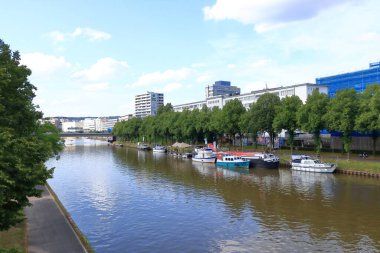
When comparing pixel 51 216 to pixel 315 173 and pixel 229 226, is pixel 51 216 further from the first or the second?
pixel 315 173

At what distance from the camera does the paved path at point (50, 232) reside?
28.2 m

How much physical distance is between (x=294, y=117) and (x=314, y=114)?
30.7 feet

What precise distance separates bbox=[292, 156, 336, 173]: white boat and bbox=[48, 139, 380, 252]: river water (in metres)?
2.84

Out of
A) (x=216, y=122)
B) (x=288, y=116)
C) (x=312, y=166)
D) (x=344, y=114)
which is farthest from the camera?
(x=216, y=122)

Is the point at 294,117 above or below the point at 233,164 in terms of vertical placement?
above

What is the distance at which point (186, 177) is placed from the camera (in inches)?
2931

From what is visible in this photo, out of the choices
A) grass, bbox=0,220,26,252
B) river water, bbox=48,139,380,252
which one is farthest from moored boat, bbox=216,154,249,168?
grass, bbox=0,220,26,252

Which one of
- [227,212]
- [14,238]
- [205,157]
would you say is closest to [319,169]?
[205,157]

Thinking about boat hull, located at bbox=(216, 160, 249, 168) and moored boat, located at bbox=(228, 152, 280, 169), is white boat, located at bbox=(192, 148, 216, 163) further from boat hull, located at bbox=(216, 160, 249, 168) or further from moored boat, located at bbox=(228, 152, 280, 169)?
moored boat, located at bbox=(228, 152, 280, 169)

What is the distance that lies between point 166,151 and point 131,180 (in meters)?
75.8

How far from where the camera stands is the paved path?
92.4ft

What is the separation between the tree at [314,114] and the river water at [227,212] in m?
18.2

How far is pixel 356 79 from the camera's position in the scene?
140 meters

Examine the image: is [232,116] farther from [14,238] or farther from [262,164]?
[14,238]
